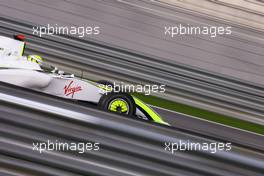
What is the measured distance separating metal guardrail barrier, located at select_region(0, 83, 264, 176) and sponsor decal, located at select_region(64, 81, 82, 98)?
6.07 ft

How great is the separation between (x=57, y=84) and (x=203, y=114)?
11.4ft

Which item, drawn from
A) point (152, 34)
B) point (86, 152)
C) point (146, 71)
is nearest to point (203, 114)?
point (146, 71)

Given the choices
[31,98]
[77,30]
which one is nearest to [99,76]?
[77,30]

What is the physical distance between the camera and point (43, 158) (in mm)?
3168

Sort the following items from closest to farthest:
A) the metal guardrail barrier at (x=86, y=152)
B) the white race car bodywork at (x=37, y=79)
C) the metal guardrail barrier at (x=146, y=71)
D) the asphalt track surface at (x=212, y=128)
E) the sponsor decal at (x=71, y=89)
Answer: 1. the metal guardrail barrier at (x=86, y=152)
2. the white race car bodywork at (x=37, y=79)
3. the sponsor decal at (x=71, y=89)
4. the asphalt track surface at (x=212, y=128)
5. the metal guardrail barrier at (x=146, y=71)

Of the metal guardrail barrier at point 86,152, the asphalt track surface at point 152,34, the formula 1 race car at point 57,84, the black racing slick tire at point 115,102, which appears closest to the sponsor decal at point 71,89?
the formula 1 race car at point 57,84

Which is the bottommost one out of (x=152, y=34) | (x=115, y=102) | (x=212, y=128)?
(x=212, y=128)

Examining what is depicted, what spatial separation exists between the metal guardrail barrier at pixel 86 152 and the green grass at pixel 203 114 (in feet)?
13.8

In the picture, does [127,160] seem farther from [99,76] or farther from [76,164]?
[99,76]

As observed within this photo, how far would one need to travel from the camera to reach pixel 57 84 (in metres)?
5.27

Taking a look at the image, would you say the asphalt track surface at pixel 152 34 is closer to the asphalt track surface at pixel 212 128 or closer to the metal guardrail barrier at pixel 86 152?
the asphalt track surface at pixel 212 128

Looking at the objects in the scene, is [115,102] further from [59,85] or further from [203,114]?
[203,114]

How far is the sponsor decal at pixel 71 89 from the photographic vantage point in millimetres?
5277

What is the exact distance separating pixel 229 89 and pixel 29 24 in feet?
12.3
